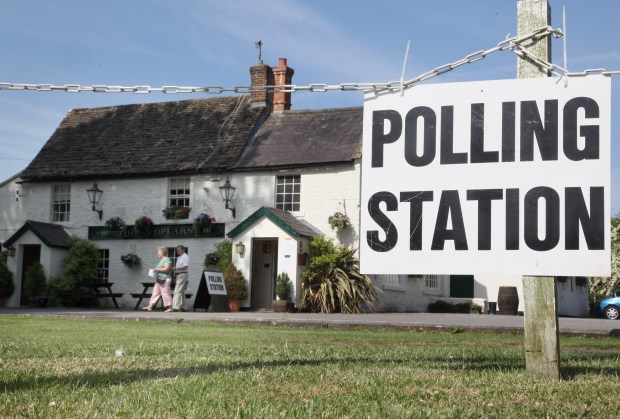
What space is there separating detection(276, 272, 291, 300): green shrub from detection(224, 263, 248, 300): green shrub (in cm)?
136

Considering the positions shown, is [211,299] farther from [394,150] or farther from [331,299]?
[394,150]

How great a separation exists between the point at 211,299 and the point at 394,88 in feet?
63.5

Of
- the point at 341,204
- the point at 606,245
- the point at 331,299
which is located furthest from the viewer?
the point at 341,204

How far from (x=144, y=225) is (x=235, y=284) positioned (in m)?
4.91

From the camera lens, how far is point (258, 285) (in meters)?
28.2

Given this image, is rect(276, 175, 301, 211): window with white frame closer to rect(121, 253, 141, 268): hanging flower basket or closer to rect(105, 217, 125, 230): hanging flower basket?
rect(121, 253, 141, 268): hanging flower basket

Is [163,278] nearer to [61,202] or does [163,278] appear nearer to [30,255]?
[61,202]

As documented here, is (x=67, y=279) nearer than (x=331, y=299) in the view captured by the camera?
No

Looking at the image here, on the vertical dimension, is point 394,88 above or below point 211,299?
above

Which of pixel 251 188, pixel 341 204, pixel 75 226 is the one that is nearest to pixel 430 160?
pixel 341 204

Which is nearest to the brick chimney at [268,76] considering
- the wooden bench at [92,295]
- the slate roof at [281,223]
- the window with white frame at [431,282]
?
the slate roof at [281,223]

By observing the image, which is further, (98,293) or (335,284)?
(98,293)

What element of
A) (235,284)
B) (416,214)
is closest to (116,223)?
(235,284)

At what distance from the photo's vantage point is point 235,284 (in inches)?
1003
